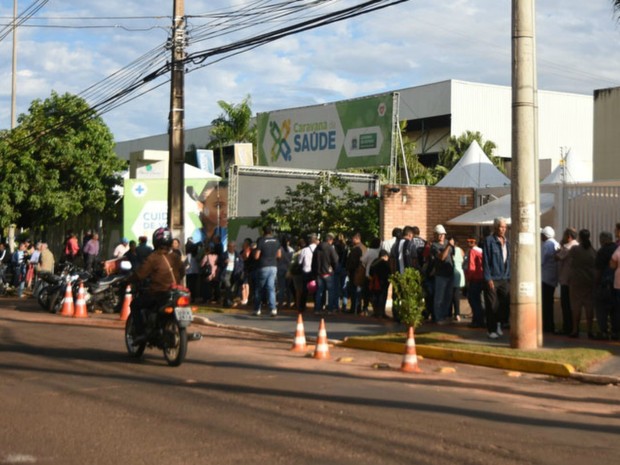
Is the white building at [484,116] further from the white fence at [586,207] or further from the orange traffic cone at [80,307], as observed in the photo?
the orange traffic cone at [80,307]

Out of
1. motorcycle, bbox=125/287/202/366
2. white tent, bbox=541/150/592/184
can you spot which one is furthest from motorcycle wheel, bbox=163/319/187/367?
white tent, bbox=541/150/592/184

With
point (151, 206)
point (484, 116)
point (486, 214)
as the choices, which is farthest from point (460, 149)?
point (486, 214)

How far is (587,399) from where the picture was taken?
35.1 ft

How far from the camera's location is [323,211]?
24781 millimetres

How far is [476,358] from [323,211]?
11569 mm

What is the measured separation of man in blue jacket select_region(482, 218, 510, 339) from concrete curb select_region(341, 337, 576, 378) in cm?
169

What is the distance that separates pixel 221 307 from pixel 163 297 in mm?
10311

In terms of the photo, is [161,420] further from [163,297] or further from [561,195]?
[561,195]

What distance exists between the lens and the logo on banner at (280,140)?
3147cm

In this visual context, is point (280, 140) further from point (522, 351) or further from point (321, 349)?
point (522, 351)

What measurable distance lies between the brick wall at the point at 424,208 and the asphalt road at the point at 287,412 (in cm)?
947

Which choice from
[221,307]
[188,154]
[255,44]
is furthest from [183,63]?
[188,154]

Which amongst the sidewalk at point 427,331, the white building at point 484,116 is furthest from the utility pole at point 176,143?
the white building at point 484,116

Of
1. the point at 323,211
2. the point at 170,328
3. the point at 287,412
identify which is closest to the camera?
the point at 287,412
